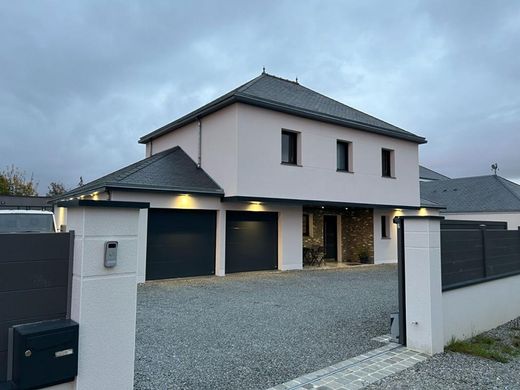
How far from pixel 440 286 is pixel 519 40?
38.5 ft

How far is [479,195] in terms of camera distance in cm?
2723

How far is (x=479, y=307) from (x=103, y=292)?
598 cm

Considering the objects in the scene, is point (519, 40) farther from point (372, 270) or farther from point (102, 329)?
point (102, 329)

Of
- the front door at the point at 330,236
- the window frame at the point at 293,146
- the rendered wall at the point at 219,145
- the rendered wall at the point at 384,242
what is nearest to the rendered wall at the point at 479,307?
the rendered wall at the point at 219,145

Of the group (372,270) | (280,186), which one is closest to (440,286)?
(280,186)

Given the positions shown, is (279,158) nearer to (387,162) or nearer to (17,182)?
(387,162)

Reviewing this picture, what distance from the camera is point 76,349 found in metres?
2.47

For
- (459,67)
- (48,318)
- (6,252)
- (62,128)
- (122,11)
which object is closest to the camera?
(6,252)

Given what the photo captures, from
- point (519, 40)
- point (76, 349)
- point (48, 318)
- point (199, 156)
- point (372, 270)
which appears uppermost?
point (519, 40)

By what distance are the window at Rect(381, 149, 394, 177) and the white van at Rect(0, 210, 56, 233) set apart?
13894 mm

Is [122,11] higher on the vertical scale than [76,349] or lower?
higher

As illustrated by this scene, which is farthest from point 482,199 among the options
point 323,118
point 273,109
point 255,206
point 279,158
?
point 273,109

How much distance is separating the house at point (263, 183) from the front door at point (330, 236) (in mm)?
85

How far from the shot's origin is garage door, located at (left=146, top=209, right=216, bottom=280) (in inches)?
441
